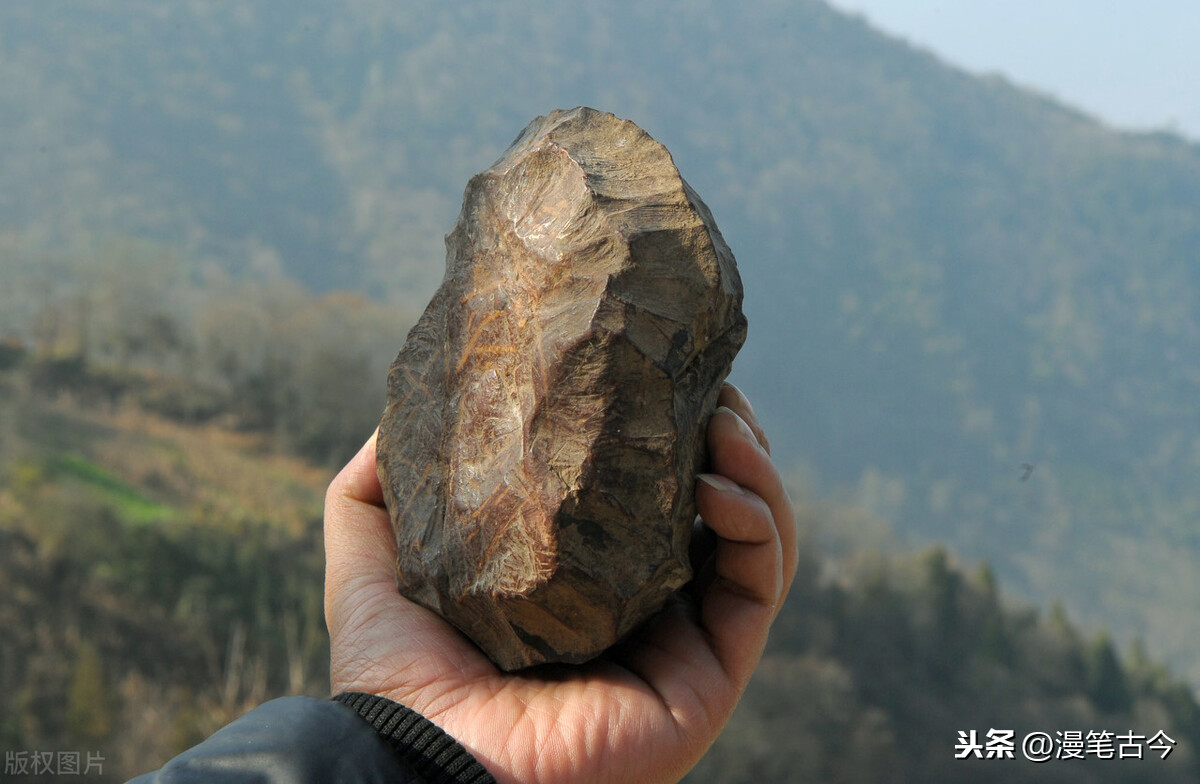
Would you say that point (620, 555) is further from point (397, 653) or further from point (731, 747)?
point (731, 747)

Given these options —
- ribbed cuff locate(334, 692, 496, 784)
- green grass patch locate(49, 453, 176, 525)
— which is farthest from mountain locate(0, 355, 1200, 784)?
ribbed cuff locate(334, 692, 496, 784)

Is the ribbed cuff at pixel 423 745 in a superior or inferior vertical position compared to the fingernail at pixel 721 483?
inferior

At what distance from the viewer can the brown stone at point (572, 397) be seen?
2.11 m

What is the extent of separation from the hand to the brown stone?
0.27ft

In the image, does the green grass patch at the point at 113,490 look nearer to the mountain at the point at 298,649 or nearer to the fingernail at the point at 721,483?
the mountain at the point at 298,649

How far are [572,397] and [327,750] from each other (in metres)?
0.85

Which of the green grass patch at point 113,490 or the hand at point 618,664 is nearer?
the hand at point 618,664

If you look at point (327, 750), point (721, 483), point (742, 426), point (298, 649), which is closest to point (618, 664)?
point (721, 483)

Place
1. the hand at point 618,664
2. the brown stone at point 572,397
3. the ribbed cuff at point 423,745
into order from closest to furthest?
the ribbed cuff at point 423,745
the hand at point 618,664
the brown stone at point 572,397

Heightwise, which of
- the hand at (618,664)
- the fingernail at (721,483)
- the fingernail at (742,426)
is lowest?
the hand at (618,664)

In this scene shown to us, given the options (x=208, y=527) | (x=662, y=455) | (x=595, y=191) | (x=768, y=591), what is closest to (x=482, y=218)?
(x=595, y=191)

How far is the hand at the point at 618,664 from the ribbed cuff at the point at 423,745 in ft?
0.33

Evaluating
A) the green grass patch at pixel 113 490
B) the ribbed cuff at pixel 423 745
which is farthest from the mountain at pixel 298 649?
the ribbed cuff at pixel 423 745

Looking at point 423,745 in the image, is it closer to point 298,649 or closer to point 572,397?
point 572,397
